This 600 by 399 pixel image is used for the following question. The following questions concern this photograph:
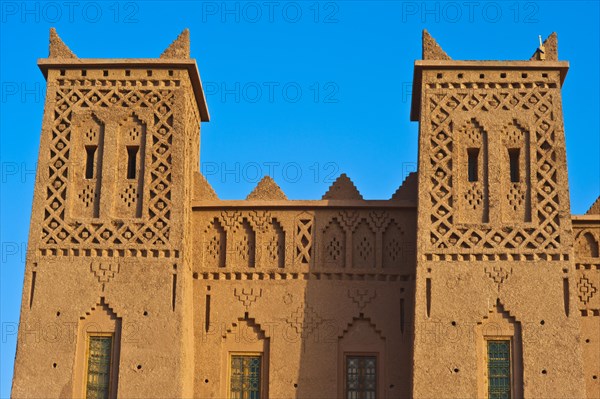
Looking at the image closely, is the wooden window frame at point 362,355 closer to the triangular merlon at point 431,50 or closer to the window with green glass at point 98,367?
the window with green glass at point 98,367

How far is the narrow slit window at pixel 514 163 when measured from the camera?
2169 centimetres

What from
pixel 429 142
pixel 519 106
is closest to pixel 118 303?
pixel 429 142

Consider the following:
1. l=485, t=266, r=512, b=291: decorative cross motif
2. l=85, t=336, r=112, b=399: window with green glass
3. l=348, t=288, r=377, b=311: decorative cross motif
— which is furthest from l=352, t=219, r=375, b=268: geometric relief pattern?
l=85, t=336, r=112, b=399: window with green glass

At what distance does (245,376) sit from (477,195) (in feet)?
15.2

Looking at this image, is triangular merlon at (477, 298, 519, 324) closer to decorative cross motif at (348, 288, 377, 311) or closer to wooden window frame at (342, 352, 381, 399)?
wooden window frame at (342, 352, 381, 399)

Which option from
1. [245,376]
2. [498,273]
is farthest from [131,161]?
[498,273]

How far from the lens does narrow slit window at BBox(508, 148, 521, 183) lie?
21.7 metres

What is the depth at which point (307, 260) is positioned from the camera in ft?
72.7

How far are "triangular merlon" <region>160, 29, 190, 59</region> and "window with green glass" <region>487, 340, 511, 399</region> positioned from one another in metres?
6.75

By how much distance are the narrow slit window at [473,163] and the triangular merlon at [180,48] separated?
4.83 meters

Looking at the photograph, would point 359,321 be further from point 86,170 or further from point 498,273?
point 86,170

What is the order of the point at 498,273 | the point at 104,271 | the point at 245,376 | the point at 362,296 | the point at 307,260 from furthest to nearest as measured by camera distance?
the point at 307,260 < the point at 362,296 < the point at 245,376 < the point at 104,271 < the point at 498,273

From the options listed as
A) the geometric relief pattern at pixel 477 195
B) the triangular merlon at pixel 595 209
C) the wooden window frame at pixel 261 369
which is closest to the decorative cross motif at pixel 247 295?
the wooden window frame at pixel 261 369

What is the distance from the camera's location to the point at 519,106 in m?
21.9
